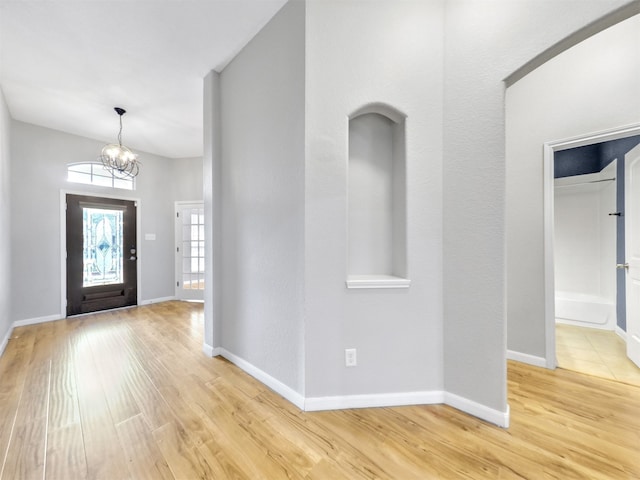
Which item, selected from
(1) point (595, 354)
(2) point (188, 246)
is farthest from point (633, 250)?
(2) point (188, 246)

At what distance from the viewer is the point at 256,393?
1.99 m

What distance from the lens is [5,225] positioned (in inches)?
125

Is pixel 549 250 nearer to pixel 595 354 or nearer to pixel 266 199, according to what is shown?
pixel 595 354

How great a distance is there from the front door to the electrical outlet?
2.64 m

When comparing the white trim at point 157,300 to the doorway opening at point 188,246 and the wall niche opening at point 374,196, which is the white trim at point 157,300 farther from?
the wall niche opening at point 374,196

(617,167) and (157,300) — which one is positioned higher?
(617,167)

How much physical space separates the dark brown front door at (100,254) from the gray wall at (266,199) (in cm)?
318

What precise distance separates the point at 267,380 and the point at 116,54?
3.30 metres

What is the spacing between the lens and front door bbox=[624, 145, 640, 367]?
2.29 meters

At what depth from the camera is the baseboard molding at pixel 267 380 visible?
183 centimetres

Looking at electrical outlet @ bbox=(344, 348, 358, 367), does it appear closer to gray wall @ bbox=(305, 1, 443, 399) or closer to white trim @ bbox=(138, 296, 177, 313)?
gray wall @ bbox=(305, 1, 443, 399)

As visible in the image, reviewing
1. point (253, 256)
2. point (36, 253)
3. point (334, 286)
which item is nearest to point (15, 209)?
point (36, 253)

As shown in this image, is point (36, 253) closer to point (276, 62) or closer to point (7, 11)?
point (7, 11)

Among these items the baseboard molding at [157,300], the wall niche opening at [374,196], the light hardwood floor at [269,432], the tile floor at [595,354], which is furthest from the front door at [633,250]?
the baseboard molding at [157,300]
